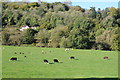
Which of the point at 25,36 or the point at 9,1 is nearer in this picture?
the point at 25,36

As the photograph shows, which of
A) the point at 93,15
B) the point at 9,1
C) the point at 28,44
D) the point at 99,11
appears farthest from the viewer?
the point at 9,1

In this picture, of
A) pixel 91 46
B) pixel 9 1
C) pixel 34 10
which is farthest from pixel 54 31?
pixel 9 1

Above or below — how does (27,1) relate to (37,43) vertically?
above

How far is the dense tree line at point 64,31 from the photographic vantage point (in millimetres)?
55688

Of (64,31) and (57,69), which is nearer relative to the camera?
(57,69)

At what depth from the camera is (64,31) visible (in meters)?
61.3

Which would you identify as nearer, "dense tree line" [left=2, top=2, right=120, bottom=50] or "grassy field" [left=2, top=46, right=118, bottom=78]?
"grassy field" [left=2, top=46, right=118, bottom=78]

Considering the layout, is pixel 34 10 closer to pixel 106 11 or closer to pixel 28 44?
pixel 106 11

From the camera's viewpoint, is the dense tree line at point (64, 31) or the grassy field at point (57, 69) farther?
the dense tree line at point (64, 31)

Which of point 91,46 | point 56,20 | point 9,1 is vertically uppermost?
point 9,1

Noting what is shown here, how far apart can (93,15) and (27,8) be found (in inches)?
985

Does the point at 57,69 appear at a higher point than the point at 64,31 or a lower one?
lower

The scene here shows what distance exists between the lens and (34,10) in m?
88.6

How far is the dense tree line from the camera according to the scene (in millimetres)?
55688
